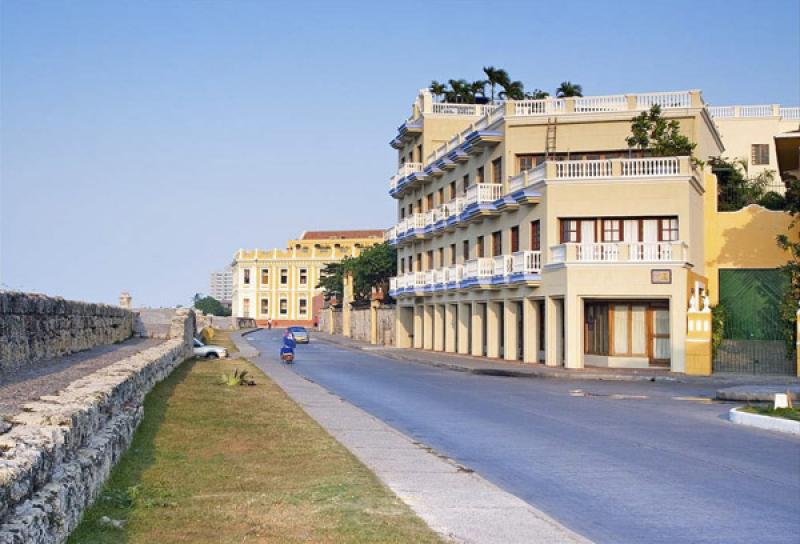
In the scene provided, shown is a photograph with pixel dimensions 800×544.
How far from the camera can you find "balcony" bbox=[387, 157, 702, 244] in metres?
39.2

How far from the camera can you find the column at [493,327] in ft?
162

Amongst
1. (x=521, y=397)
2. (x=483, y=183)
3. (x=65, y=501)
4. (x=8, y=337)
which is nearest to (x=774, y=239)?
(x=483, y=183)

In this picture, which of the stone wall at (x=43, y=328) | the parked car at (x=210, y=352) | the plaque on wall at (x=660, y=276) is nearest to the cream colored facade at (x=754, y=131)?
the plaque on wall at (x=660, y=276)

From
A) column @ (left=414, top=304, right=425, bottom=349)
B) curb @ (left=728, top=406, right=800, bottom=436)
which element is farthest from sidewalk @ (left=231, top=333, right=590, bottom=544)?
column @ (left=414, top=304, right=425, bottom=349)

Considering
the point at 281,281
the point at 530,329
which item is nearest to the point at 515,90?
the point at 530,329

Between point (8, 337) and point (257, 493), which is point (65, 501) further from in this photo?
point (8, 337)

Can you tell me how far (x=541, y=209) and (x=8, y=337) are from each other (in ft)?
94.4

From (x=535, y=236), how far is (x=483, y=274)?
5401 mm

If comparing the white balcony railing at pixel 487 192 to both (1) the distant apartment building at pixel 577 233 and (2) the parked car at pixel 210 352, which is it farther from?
(2) the parked car at pixel 210 352

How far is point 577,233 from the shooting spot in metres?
40.9

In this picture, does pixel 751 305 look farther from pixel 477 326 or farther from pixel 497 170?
pixel 477 326

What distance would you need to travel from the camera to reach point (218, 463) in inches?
463

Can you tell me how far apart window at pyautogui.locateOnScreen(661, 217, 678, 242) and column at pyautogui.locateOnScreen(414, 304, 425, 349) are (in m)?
26.5

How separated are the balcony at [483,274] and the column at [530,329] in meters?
1.22
